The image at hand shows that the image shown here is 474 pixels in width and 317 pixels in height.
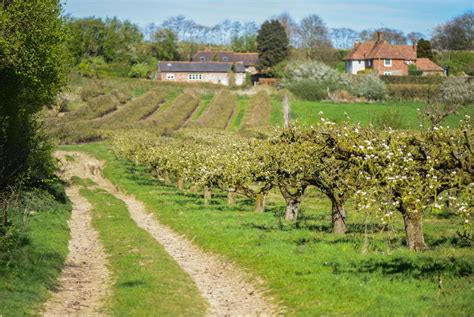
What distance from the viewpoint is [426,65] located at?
137250mm

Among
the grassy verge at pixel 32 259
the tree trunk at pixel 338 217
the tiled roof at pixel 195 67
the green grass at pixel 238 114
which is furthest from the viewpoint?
the tiled roof at pixel 195 67

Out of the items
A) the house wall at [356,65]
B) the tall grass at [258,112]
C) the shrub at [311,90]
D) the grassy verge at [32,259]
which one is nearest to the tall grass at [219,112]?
the tall grass at [258,112]

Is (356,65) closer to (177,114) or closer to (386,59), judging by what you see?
(386,59)

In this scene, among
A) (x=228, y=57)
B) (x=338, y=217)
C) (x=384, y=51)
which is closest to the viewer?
(x=338, y=217)

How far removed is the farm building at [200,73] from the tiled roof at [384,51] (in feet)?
84.1

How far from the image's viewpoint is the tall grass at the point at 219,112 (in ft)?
293

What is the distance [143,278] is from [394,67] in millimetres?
129530

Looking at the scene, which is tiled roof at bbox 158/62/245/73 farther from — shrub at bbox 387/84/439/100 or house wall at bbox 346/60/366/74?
shrub at bbox 387/84/439/100

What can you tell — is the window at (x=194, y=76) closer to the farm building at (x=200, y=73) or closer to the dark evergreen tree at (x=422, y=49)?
the farm building at (x=200, y=73)

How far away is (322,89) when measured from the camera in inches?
4793

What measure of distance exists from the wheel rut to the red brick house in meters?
114

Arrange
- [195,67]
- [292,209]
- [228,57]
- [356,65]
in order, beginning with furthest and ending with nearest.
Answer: [228,57] < [195,67] < [356,65] < [292,209]

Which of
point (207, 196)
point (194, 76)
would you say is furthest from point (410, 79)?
point (207, 196)

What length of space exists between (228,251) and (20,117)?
637 inches
